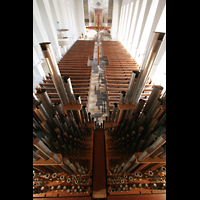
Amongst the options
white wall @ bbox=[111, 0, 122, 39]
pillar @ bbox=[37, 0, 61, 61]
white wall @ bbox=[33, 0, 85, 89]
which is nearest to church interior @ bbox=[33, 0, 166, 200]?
white wall @ bbox=[33, 0, 85, 89]

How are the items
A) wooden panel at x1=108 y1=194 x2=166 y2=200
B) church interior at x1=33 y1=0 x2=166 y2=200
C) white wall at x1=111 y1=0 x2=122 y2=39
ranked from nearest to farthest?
1. church interior at x1=33 y1=0 x2=166 y2=200
2. wooden panel at x1=108 y1=194 x2=166 y2=200
3. white wall at x1=111 y1=0 x2=122 y2=39

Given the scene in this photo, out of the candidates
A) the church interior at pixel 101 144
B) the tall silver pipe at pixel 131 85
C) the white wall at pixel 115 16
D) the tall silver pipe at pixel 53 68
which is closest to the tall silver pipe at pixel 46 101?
the church interior at pixel 101 144

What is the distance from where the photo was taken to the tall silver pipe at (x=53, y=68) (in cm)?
102

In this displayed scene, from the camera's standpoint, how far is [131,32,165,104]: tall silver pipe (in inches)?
38.6

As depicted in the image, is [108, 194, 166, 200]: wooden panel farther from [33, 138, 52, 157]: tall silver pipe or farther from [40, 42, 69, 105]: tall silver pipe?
[40, 42, 69, 105]: tall silver pipe

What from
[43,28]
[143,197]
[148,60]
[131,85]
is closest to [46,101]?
[131,85]

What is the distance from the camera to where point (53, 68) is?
1.20 m

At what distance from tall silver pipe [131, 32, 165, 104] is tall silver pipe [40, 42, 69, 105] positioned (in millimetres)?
1043

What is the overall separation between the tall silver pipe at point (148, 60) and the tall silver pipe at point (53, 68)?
1.04 m

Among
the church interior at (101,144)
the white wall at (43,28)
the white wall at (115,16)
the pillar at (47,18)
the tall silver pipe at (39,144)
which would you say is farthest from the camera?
the white wall at (115,16)

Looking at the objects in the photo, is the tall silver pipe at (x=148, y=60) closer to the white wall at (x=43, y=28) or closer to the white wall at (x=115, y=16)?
the white wall at (x=43, y=28)
